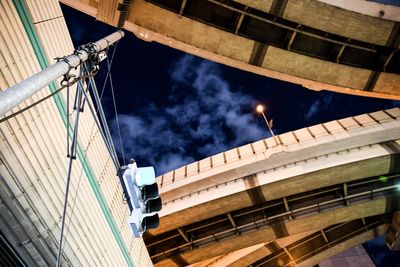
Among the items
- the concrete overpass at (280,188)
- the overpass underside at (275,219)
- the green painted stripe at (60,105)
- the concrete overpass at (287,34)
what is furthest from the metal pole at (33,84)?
the overpass underside at (275,219)

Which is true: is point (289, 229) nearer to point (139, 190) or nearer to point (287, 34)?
point (287, 34)

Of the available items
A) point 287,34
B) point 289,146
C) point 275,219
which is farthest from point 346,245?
point 287,34

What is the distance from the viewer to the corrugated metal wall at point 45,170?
4512 mm

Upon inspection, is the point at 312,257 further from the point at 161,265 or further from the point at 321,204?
the point at 161,265

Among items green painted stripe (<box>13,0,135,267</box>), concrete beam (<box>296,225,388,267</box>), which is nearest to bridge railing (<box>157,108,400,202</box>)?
green painted stripe (<box>13,0,135,267</box>)

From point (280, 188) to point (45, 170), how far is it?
9385mm

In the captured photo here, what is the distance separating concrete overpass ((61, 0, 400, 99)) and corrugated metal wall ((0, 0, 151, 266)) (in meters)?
5.59

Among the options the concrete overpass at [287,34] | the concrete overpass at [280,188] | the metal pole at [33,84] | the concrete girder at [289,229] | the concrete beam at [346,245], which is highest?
the concrete overpass at [287,34]

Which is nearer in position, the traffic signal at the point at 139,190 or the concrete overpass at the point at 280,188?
the traffic signal at the point at 139,190

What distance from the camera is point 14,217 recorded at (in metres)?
4.62

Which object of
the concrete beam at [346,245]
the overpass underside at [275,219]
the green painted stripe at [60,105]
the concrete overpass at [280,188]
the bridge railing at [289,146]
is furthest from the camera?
the concrete beam at [346,245]

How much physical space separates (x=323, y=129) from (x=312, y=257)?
337 inches

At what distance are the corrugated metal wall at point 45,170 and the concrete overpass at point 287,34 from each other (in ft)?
18.4

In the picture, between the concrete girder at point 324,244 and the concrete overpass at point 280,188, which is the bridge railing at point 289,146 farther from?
the concrete girder at point 324,244
